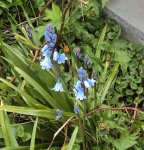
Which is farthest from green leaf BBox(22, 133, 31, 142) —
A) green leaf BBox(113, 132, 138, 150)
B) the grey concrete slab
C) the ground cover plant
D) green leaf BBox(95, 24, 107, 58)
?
the grey concrete slab

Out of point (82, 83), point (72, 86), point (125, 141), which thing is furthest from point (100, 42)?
point (82, 83)

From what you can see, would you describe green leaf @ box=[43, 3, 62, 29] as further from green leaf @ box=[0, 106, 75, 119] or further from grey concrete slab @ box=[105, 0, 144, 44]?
green leaf @ box=[0, 106, 75, 119]

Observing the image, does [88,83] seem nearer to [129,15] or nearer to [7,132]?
[7,132]

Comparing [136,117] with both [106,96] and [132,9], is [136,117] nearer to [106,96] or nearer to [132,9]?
[106,96]

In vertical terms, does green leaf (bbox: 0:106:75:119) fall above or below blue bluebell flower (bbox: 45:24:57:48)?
below

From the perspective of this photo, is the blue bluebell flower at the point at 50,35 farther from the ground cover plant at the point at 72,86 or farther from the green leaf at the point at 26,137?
the green leaf at the point at 26,137
